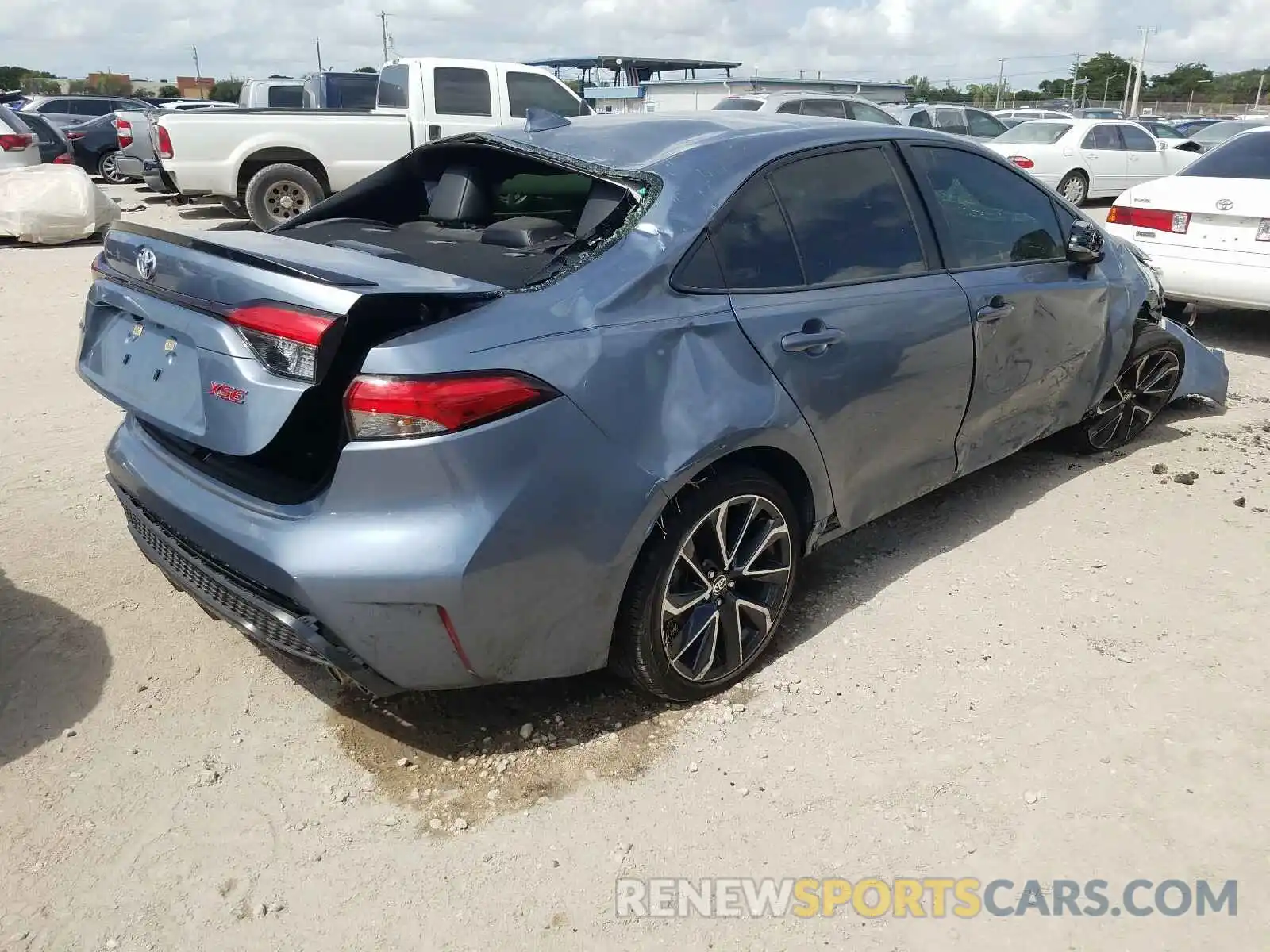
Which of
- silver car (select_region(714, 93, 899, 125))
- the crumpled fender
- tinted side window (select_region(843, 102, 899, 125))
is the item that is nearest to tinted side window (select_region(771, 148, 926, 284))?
the crumpled fender

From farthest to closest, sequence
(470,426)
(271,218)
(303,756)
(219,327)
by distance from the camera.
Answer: (271,218), (303,756), (219,327), (470,426)

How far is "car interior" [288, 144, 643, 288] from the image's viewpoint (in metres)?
2.85

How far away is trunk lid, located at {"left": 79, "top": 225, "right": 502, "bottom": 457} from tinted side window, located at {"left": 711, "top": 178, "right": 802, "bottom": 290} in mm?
792

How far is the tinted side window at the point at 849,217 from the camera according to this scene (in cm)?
311

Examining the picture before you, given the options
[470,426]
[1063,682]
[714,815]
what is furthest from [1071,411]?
[470,426]

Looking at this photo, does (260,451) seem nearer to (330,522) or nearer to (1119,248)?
(330,522)

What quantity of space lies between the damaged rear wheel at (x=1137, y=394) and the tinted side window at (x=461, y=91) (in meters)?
9.24

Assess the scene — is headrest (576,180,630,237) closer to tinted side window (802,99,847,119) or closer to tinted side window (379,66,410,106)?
tinted side window (379,66,410,106)

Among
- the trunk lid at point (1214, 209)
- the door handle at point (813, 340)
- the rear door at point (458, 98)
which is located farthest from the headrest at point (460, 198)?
the rear door at point (458, 98)

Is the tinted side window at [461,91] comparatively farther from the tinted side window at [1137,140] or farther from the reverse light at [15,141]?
the tinted side window at [1137,140]

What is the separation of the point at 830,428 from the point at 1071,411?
6.56 ft

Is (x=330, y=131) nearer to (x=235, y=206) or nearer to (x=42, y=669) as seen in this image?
(x=235, y=206)

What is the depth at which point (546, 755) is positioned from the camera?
2.79 m

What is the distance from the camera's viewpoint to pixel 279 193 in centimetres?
1160
